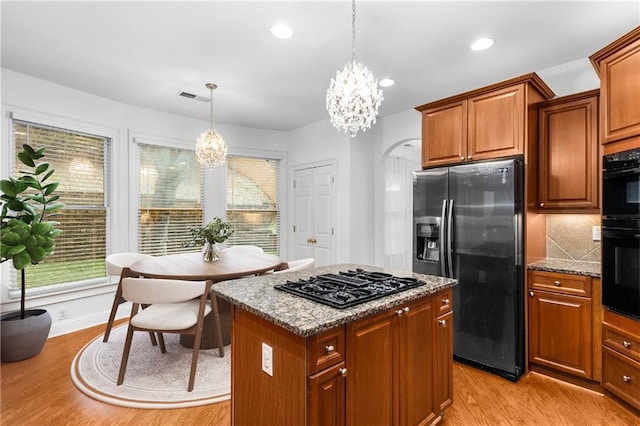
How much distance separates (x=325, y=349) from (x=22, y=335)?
309 cm

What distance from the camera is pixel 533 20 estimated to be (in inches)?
92.2

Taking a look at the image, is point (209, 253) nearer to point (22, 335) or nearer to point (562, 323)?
point (22, 335)

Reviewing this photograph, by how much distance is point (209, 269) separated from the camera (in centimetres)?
295

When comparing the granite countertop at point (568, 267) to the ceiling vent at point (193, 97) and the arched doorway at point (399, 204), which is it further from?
the ceiling vent at point (193, 97)

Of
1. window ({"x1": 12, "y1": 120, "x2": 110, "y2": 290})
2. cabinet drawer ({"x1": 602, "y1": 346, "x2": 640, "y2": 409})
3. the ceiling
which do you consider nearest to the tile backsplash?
cabinet drawer ({"x1": 602, "y1": 346, "x2": 640, "y2": 409})

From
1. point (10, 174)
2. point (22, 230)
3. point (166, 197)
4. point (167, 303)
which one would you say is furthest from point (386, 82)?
point (10, 174)

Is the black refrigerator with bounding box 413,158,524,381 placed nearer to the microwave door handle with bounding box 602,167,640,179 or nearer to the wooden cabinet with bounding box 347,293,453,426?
the microwave door handle with bounding box 602,167,640,179

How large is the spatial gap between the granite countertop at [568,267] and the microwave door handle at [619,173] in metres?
0.71

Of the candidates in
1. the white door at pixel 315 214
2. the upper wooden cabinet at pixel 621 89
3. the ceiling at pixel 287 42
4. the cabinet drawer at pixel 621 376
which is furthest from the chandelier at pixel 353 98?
the white door at pixel 315 214

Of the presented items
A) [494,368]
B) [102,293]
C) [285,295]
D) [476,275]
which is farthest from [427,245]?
[102,293]

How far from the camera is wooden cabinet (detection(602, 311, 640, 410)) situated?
6.91ft

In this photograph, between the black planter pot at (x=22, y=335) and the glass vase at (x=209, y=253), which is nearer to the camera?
the black planter pot at (x=22, y=335)

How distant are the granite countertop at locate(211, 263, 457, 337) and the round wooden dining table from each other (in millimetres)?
837

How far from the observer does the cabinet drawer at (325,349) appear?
4.20 feet
